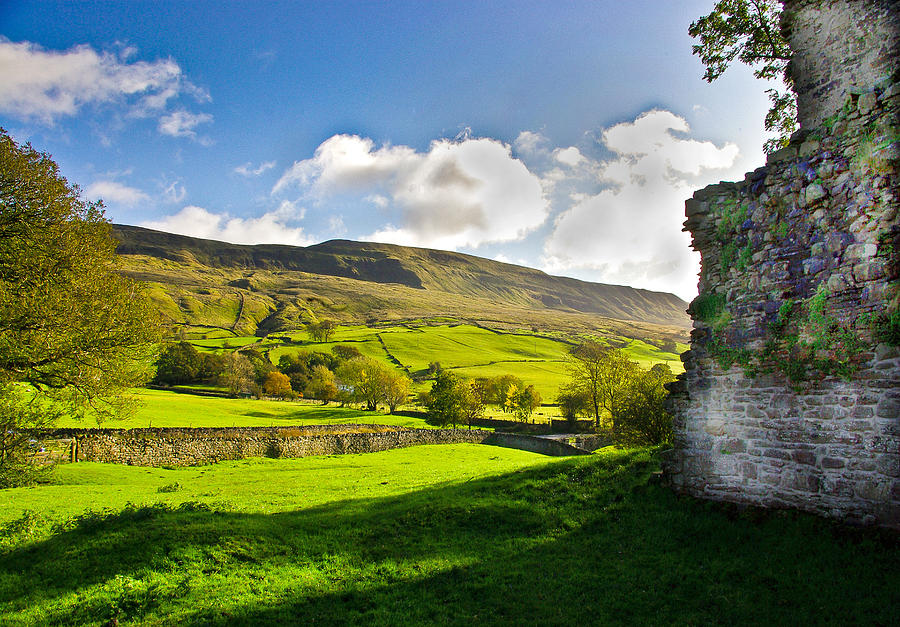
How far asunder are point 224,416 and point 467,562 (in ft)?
168

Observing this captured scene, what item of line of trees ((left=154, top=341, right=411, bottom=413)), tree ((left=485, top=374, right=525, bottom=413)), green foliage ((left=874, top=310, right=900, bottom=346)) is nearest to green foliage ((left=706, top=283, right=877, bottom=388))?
green foliage ((left=874, top=310, right=900, bottom=346))

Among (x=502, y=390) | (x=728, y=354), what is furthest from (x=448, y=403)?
(x=728, y=354)

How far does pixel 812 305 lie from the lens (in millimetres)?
8906

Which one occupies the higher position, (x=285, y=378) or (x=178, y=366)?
(x=178, y=366)

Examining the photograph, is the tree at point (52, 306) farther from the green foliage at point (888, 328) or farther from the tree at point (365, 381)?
the tree at point (365, 381)

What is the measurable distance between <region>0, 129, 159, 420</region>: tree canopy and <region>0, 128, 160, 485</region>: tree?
25 mm

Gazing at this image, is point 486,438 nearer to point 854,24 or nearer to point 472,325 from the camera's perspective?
point 854,24

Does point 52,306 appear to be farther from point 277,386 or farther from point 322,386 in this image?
point 277,386

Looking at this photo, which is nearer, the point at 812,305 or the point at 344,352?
the point at 812,305

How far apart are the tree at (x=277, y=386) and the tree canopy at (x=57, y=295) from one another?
74.6 meters

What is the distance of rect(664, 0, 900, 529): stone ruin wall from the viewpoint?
8.11 meters

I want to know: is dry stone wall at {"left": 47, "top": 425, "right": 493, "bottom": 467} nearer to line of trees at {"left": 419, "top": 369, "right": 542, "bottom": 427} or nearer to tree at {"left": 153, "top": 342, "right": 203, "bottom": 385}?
line of trees at {"left": 419, "top": 369, "right": 542, "bottom": 427}

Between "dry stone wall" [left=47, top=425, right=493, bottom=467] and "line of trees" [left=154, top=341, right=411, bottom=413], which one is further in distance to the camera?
"line of trees" [left=154, top=341, right=411, bottom=413]

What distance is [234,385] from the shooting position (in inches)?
3238
